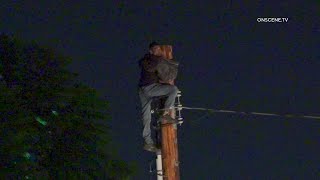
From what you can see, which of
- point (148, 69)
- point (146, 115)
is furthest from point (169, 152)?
point (148, 69)

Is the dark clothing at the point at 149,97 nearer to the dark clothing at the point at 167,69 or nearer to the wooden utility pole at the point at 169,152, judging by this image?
the dark clothing at the point at 167,69

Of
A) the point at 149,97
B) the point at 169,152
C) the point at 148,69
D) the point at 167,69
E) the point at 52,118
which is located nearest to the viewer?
the point at 169,152

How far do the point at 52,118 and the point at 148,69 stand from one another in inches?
703

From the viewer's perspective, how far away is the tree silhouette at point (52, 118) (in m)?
25.7

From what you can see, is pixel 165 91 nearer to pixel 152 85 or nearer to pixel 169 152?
pixel 152 85

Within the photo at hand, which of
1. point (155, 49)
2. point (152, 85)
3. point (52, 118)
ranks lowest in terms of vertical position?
point (52, 118)

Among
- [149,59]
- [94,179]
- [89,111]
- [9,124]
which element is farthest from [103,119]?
[149,59]

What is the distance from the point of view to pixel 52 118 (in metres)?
27.4

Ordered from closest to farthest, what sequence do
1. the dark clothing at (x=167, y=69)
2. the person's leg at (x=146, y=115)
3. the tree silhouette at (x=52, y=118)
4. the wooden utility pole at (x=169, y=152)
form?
the wooden utility pole at (x=169, y=152) < the dark clothing at (x=167, y=69) < the person's leg at (x=146, y=115) < the tree silhouette at (x=52, y=118)

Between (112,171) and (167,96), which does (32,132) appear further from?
(167,96)

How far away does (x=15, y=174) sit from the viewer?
934 inches

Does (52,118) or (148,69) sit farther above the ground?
(148,69)

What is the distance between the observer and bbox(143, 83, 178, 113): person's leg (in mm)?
9836

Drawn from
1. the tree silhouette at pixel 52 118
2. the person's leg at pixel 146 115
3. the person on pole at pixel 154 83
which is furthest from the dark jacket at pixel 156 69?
the tree silhouette at pixel 52 118
